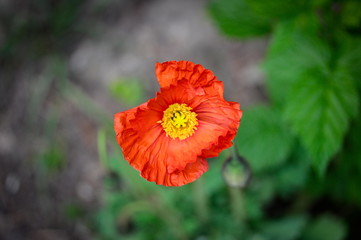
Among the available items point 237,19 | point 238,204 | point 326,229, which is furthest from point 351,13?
point 326,229

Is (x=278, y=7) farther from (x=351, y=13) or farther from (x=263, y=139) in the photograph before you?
(x=263, y=139)

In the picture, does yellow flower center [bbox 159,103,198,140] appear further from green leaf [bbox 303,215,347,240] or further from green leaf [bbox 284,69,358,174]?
green leaf [bbox 303,215,347,240]

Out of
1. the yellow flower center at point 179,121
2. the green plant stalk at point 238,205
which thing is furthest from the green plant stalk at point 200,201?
the yellow flower center at point 179,121

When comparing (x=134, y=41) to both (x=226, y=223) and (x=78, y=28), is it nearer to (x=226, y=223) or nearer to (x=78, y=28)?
(x=78, y=28)

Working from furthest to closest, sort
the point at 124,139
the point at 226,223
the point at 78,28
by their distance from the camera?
the point at 78,28, the point at 226,223, the point at 124,139

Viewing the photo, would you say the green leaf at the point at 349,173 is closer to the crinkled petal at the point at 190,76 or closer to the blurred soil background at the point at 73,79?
the blurred soil background at the point at 73,79

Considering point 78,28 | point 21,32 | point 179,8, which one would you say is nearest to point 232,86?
point 179,8

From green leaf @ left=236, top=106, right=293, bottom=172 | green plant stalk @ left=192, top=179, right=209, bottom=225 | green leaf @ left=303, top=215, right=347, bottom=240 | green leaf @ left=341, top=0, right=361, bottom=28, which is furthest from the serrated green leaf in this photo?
green leaf @ left=303, top=215, right=347, bottom=240
